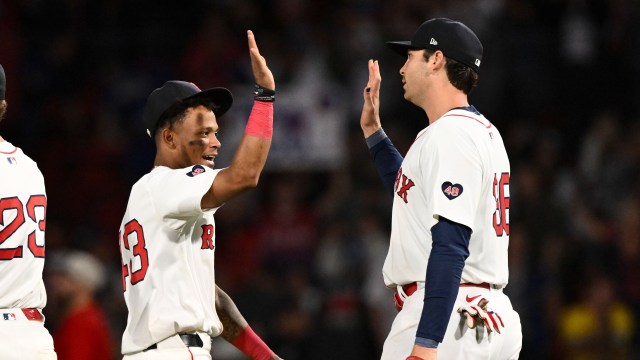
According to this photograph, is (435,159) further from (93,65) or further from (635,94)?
(93,65)

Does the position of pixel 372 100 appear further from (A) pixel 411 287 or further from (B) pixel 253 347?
(B) pixel 253 347

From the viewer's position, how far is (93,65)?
12.3m

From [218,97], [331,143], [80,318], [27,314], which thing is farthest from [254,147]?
[331,143]

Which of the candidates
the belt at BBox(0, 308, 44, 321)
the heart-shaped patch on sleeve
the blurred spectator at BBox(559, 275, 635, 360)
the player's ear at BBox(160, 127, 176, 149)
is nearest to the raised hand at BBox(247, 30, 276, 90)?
the player's ear at BBox(160, 127, 176, 149)

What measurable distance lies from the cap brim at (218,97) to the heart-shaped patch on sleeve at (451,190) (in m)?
1.21

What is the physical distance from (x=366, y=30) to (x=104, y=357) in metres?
4.88

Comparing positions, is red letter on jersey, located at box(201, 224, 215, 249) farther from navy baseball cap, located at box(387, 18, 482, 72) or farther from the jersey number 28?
navy baseball cap, located at box(387, 18, 482, 72)

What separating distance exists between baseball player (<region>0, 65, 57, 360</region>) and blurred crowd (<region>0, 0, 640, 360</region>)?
3.25 metres

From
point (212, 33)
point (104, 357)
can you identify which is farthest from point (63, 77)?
point (104, 357)

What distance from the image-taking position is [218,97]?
5234 mm

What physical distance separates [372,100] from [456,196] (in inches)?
48.7

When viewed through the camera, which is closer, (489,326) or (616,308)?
(489,326)

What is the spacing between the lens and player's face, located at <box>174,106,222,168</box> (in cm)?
512

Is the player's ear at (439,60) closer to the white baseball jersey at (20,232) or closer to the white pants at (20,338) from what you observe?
the white baseball jersey at (20,232)
